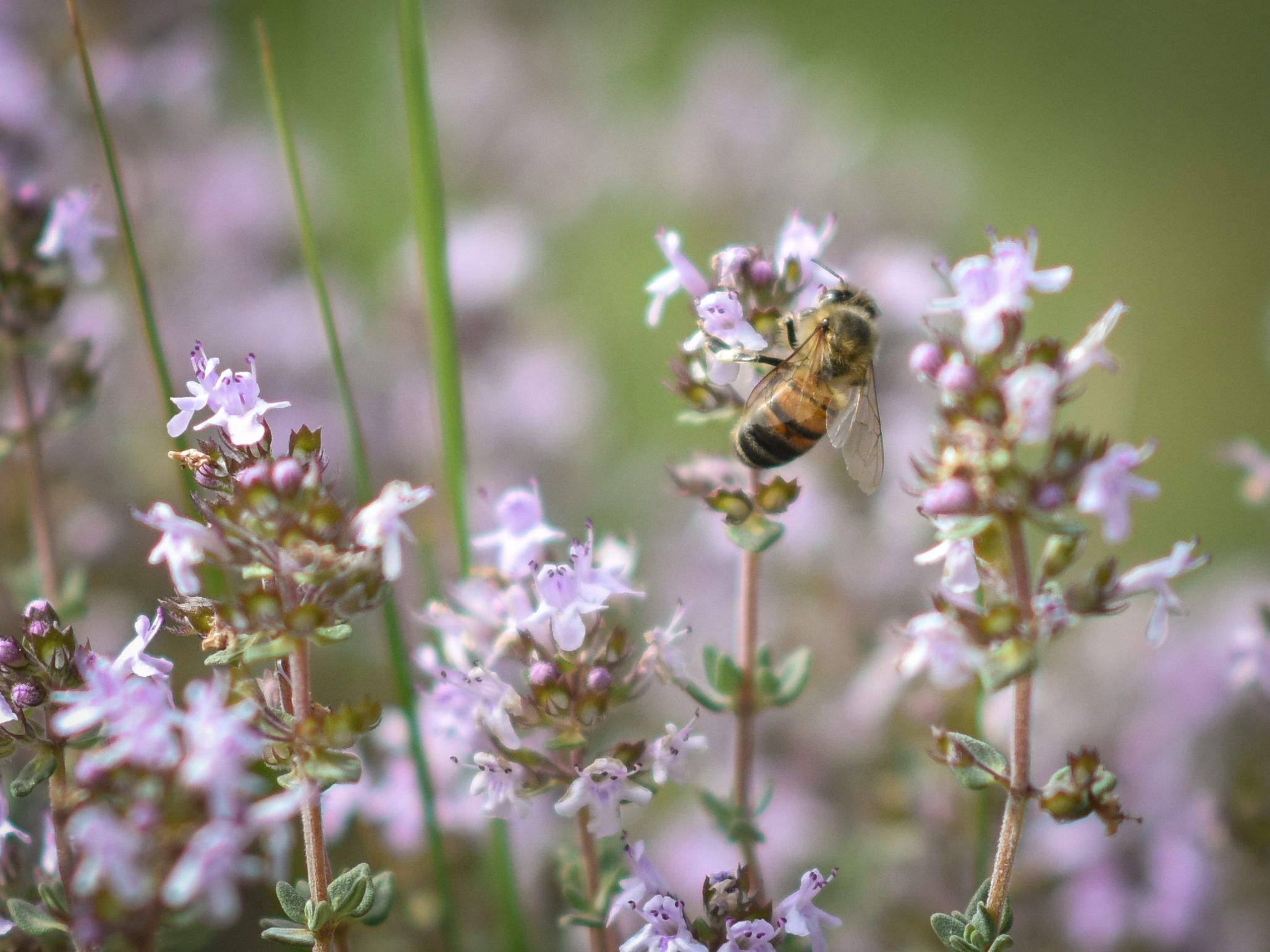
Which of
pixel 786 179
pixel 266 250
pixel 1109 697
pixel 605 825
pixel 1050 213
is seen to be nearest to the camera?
pixel 605 825

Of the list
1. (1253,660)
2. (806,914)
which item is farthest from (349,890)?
(1253,660)

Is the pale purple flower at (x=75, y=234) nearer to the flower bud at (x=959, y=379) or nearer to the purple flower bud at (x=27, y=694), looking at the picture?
the purple flower bud at (x=27, y=694)

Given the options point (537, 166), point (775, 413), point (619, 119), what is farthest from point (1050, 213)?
point (775, 413)

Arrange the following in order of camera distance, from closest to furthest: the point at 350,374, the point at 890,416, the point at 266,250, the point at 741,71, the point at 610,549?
1. the point at 610,549
2. the point at 890,416
3. the point at 350,374
4. the point at 266,250
5. the point at 741,71

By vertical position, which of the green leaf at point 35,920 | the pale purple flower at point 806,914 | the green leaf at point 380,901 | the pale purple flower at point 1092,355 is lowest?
the pale purple flower at point 806,914

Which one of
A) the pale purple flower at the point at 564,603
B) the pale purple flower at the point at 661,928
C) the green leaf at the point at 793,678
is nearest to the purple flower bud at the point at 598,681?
the pale purple flower at the point at 564,603

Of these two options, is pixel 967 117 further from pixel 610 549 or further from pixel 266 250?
pixel 610 549

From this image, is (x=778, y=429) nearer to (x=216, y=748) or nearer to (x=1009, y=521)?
(x=1009, y=521)

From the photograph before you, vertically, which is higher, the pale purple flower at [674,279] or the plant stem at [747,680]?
the pale purple flower at [674,279]
